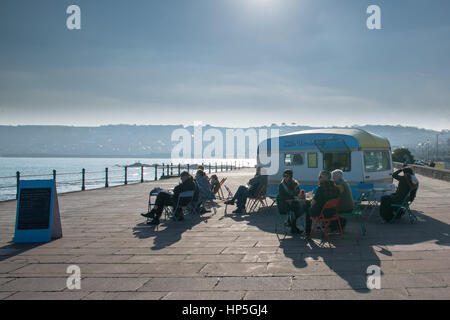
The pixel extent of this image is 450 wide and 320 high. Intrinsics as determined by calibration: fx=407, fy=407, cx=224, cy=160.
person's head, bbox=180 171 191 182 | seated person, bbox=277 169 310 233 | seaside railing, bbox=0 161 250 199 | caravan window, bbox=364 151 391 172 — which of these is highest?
caravan window, bbox=364 151 391 172

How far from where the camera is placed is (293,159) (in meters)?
12.8

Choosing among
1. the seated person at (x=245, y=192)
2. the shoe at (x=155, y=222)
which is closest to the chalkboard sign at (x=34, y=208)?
the shoe at (x=155, y=222)

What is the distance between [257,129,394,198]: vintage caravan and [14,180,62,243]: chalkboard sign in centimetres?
694

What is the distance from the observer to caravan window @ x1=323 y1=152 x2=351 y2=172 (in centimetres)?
1161

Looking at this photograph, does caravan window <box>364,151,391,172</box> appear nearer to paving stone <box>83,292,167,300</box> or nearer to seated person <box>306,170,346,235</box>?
seated person <box>306,170,346,235</box>

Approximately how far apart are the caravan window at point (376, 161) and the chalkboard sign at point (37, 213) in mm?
8167

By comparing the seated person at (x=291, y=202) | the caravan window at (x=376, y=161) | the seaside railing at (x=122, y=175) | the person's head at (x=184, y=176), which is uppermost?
the caravan window at (x=376, y=161)

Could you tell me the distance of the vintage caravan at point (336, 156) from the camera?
11484mm

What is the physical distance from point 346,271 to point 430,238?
285cm

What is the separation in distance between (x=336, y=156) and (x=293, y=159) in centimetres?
144

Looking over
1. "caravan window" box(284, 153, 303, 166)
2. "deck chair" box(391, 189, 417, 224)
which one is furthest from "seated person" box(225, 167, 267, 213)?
"deck chair" box(391, 189, 417, 224)

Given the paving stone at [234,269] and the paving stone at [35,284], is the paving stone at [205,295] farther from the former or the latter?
the paving stone at [35,284]
